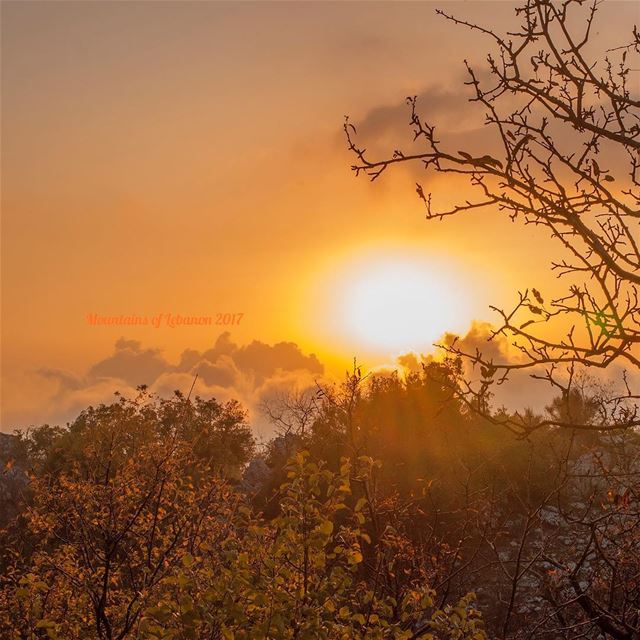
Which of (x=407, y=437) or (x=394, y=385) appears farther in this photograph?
(x=394, y=385)

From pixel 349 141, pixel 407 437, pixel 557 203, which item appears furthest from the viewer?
pixel 407 437

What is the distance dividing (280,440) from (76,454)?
468 inches

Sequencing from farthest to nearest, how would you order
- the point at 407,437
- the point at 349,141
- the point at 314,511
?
the point at 407,437 → the point at 314,511 → the point at 349,141

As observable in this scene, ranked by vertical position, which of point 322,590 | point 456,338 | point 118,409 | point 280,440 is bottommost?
point 322,590

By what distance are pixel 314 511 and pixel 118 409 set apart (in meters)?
6.74

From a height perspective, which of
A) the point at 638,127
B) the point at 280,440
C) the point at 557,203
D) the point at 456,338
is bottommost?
the point at 456,338

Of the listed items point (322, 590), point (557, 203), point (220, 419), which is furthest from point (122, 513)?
point (220, 419)

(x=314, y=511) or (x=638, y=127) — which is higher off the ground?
(x=638, y=127)

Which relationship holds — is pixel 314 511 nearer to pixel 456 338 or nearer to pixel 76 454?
pixel 456 338

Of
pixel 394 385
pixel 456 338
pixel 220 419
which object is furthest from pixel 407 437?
pixel 456 338

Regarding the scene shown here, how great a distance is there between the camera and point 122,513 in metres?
12.4

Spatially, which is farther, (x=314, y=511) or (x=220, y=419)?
(x=220, y=419)

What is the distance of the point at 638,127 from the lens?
13.3 ft

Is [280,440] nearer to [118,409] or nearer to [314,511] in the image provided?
[118,409]
